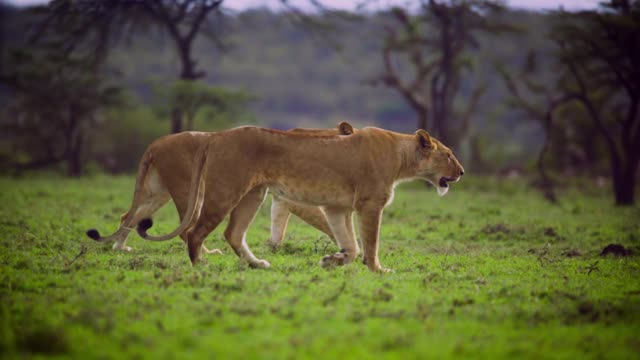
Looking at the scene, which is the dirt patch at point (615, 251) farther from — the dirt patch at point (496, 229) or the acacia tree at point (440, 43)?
the acacia tree at point (440, 43)

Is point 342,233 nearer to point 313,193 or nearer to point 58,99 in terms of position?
point 313,193

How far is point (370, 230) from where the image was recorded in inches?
296

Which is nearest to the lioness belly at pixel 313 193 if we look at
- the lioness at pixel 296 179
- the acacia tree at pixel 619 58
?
the lioness at pixel 296 179

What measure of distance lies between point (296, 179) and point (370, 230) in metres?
0.81

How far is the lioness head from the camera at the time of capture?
27.0 ft

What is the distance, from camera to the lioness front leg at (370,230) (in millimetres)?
7508

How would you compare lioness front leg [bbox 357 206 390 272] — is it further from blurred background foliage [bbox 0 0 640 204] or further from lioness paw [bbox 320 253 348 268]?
blurred background foliage [bbox 0 0 640 204]

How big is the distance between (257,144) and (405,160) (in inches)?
62.3

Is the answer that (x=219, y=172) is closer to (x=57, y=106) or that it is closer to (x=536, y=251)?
(x=536, y=251)

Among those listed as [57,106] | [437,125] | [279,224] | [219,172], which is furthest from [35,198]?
[437,125]

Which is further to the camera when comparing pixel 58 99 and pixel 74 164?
pixel 58 99

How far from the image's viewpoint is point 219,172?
7.21 m

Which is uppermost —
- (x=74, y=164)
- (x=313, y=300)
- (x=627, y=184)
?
(x=313, y=300)

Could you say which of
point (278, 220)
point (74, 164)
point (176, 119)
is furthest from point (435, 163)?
point (74, 164)
